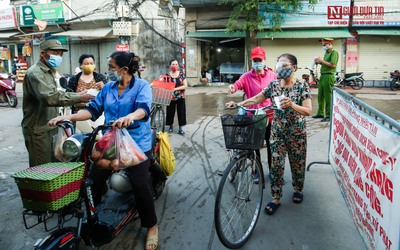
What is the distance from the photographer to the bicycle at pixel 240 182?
2818 millimetres

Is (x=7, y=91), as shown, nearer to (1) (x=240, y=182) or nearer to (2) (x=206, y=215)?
(2) (x=206, y=215)

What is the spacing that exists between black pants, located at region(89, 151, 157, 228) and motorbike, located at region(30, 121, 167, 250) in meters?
0.10

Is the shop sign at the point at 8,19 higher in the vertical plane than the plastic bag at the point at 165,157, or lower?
higher

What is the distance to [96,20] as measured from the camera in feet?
62.1

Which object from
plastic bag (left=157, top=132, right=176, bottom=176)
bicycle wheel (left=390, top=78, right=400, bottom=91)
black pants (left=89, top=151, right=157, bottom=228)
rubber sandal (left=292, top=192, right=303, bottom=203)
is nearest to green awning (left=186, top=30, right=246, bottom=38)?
bicycle wheel (left=390, top=78, right=400, bottom=91)

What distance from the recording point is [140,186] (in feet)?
9.30

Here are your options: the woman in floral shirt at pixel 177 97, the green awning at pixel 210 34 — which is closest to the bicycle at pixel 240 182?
the woman in floral shirt at pixel 177 97

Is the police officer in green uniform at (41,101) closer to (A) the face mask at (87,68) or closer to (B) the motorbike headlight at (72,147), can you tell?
(B) the motorbike headlight at (72,147)

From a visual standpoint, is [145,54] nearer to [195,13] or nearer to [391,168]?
[195,13]

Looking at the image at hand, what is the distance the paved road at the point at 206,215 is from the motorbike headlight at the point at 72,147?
110 centimetres

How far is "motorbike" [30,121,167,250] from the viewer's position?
2321 millimetres

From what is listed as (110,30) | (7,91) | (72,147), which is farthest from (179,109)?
(110,30)

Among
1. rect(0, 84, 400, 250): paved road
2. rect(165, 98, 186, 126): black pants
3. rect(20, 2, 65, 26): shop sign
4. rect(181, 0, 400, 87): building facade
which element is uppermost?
rect(20, 2, 65, 26): shop sign

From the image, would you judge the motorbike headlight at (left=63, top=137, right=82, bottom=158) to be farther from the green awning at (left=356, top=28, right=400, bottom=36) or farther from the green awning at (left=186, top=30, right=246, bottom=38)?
the green awning at (left=356, top=28, right=400, bottom=36)
